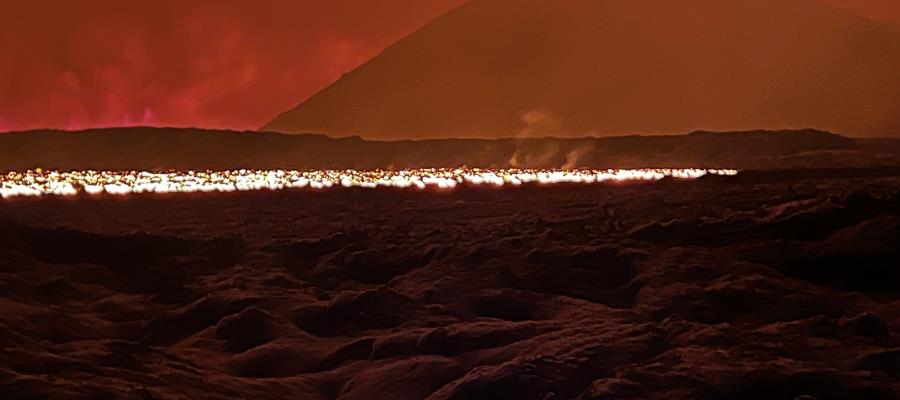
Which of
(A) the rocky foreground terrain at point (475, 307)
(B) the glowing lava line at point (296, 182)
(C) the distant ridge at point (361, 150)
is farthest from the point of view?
(C) the distant ridge at point (361, 150)

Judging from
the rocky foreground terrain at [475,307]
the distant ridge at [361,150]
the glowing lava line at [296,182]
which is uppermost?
the distant ridge at [361,150]

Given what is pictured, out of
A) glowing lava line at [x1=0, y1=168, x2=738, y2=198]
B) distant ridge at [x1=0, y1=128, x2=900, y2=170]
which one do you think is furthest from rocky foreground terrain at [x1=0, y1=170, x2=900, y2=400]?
distant ridge at [x1=0, y1=128, x2=900, y2=170]

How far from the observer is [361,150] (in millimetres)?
97188

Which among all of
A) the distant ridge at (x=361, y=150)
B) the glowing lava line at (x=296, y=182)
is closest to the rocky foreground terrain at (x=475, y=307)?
the glowing lava line at (x=296, y=182)

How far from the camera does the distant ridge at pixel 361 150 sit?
260ft

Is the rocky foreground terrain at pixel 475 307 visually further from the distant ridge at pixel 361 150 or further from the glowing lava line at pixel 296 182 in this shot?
the distant ridge at pixel 361 150

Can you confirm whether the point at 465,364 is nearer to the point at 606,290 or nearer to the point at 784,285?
the point at 606,290

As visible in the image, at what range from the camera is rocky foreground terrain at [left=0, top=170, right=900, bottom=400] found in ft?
23.2

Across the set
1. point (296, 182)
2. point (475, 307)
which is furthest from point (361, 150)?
point (475, 307)

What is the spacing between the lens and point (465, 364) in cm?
783

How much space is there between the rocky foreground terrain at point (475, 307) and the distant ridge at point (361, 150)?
55825 millimetres

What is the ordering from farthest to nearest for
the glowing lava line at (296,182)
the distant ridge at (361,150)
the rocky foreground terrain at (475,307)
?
the distant ridge at (361,150) < the glowing lava line at (296,182) < the rocky foreground terrain at (475,307)

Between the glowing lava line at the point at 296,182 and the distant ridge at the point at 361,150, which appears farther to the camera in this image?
the distant ridge at the point at 361,150

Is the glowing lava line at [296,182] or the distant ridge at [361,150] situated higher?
the distant ridge at [361,150]
